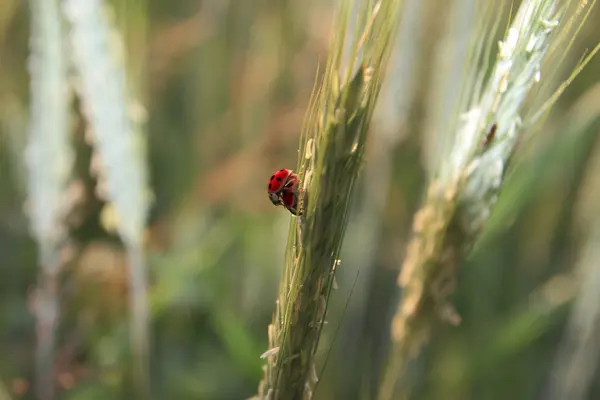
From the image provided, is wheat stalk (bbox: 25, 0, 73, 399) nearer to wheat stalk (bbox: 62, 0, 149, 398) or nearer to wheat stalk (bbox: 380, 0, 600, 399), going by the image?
wheat stalk (bbox: 62, 0, 149, 398)

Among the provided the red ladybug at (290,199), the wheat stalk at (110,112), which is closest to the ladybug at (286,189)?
the red ladybug at (290,199)

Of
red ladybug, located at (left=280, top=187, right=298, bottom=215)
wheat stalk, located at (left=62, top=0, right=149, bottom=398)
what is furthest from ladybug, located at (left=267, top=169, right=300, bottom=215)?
wheat stalk, located at (left=62, top=0, right=149, bottom=398)

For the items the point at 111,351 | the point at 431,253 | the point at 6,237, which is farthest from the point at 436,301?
the point at 6,237

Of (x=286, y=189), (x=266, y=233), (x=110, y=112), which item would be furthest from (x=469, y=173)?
(x=266, y=233)

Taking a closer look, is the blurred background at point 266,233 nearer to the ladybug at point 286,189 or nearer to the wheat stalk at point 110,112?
the wheat stalk at point 110,112

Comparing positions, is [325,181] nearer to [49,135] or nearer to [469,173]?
[469,173]

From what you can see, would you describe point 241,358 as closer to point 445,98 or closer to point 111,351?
point 111,351
